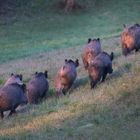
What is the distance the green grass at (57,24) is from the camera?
94.8 ft

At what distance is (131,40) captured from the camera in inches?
637

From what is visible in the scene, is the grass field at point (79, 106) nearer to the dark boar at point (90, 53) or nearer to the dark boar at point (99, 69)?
the dark boar at point (99, 69)

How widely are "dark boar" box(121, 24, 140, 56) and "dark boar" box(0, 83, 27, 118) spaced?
4.44 metres

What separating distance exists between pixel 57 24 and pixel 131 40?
19.5 m

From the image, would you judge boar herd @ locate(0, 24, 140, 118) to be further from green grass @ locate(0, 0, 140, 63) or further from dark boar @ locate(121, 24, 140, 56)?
green grass @ locate(0, 0, 140, 63)

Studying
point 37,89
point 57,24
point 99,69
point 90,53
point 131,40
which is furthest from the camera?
point 57,24

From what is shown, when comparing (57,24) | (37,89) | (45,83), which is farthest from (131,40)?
(57,24)

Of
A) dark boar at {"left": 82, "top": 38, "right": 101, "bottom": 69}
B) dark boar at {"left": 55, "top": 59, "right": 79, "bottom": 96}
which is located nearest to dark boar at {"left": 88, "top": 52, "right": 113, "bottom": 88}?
dark boar at {"left": 55, "top": 59, "right": 79, "bottom": 96}

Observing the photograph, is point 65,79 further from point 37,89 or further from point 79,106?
point 79,106

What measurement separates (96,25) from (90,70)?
21100mm

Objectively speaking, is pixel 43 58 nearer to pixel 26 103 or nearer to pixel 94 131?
pixel 26 103

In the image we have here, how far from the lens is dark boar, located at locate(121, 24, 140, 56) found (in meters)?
16.1

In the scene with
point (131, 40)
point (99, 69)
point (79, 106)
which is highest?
point (131, 40)

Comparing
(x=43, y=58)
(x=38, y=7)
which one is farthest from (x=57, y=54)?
(x=38, y=7)
